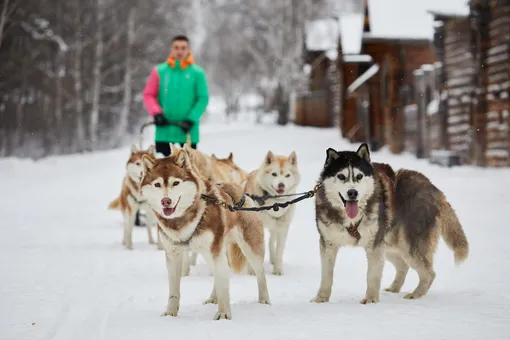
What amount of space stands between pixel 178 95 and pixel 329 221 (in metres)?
3.46

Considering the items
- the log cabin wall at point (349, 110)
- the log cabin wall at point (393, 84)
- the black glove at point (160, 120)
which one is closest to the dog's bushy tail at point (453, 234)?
the black glove at point (160, 120)

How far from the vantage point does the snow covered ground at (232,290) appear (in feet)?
11.7

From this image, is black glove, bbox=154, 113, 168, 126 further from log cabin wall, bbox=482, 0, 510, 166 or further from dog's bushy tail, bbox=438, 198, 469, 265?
log cabin wall, bbox=482, 0, 510, 166

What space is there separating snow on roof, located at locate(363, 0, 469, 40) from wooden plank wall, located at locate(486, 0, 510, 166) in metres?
5.41

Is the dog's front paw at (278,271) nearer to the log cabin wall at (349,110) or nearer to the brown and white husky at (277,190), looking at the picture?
the brown and white husky at (277,190)

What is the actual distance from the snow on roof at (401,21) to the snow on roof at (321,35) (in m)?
13.8

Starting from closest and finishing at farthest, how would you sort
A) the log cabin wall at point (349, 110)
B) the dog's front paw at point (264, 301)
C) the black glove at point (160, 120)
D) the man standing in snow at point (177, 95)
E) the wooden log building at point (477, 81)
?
the dog's front paw at point (264, 301), the black glove at point (160, 120), the man standing in snow at point (177, 95), the wooden log building at point (477, 81), the log cabin wall at point (349, 110)

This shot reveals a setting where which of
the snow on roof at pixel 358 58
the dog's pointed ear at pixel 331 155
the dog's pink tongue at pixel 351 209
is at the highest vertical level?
the snow on roof at pixel 358 58

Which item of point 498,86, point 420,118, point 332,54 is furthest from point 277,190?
point 332,54

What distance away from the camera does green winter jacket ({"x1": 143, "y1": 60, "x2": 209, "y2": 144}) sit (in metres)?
7.06

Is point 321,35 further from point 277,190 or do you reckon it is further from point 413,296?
point 413,296

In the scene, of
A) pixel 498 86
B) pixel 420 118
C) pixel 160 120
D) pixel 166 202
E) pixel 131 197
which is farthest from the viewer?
pixel 420 118

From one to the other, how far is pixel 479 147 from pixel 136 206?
941 centimetres

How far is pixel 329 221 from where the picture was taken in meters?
4.23
